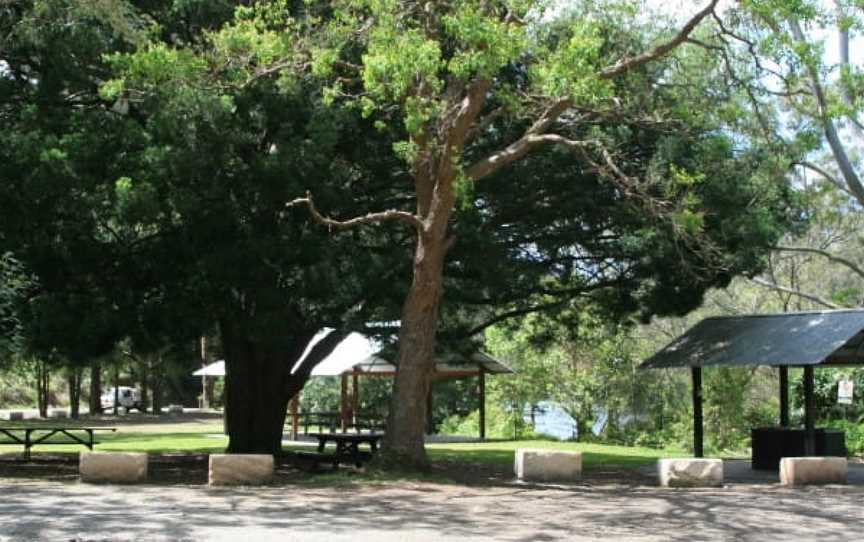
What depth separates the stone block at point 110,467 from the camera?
54.8ft

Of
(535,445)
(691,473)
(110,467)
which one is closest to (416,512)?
(110,467)

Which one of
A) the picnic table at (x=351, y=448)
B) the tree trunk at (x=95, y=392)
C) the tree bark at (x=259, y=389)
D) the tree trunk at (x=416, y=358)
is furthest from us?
the tree trunk at (x=95, y=392)

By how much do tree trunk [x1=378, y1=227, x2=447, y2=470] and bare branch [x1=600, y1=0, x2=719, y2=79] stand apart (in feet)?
12.2

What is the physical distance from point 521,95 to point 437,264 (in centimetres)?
325

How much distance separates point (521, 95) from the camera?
18719mm

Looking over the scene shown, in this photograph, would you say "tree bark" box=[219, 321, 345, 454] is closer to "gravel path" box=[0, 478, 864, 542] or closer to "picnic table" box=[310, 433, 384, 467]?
"picnic table" box=[310, 433, 384, 467]

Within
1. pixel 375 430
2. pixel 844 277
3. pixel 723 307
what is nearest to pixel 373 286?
pixel 375 430

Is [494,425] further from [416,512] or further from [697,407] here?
[416,512]

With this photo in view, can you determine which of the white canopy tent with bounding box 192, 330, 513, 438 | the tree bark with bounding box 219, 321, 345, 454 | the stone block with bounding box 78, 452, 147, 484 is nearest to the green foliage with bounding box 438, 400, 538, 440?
the white canopy tent with bounding box 192, 330, 513, 438

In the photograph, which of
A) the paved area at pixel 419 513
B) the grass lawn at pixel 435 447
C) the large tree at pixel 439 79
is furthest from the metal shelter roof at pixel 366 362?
the paved area at pixel 419 513

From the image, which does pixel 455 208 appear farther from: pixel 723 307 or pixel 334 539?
pixel 723 307

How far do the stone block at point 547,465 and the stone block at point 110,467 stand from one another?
20.9 feet

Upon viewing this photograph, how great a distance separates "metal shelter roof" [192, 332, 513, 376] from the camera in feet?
98.0

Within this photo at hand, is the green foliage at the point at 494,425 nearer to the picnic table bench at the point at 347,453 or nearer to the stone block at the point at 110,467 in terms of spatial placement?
the picnic table bench at the point at 347,453
